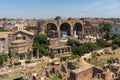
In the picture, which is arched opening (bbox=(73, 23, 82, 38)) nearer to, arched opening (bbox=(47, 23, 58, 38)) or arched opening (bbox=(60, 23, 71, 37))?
arched opening (bbox=(60, 23, 71, 37))

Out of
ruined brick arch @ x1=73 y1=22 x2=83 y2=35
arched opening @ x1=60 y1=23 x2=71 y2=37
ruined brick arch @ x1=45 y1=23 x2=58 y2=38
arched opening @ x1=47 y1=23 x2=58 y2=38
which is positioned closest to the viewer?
ruined brick arch @ x1=45 y1=23 x2=58 y2=38

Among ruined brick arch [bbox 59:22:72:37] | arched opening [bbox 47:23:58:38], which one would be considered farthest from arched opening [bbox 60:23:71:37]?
arched opening [bbox 47:23:58:38]

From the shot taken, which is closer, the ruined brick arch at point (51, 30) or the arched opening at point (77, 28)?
the ruined brick arch at point (51, 30)

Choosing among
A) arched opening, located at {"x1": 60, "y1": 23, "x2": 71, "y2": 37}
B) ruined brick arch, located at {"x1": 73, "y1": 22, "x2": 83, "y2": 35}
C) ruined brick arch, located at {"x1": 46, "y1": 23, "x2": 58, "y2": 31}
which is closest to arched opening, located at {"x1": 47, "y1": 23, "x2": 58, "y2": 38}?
ruined brick arch, located at {"x1": 46, "y1": 23, "x2": 58, "y2": 31}

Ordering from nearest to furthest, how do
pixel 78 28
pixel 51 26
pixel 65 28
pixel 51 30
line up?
pixel 51 30 → pixel 51 26 → pixel 65 28 → pixel 78 28

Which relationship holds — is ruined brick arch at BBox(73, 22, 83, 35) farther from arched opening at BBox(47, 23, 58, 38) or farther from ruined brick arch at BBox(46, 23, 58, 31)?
arched opening at BBox(47, 23, 58, 38)

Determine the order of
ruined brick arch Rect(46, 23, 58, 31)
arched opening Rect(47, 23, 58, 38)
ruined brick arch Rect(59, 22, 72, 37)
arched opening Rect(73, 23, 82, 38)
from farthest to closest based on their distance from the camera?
arched opening Rect(73, 23, 82, 38)
ruined brick arch Rect(59, 22, 72, 37)
ruined brick arch Rect(46, 23, 58, 31)
arched opening Rect(47, 23, 58, 38)

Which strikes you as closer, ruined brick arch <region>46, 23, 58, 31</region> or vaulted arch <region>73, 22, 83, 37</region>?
ruined brick arch <region>46, 23, 58, 31</region>

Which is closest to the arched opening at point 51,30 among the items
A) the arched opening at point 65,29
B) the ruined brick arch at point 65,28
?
the ruined brick arch at point 65,28

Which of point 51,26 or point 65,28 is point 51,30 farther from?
point 65,28

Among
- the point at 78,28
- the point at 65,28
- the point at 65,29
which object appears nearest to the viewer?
the point at 65,29

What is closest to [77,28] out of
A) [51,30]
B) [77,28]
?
[77,28]

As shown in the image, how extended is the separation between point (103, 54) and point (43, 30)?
30099mm

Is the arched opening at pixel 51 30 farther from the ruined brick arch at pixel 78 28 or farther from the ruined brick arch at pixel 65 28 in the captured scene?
the ruined brick arch at pixel 78 28
